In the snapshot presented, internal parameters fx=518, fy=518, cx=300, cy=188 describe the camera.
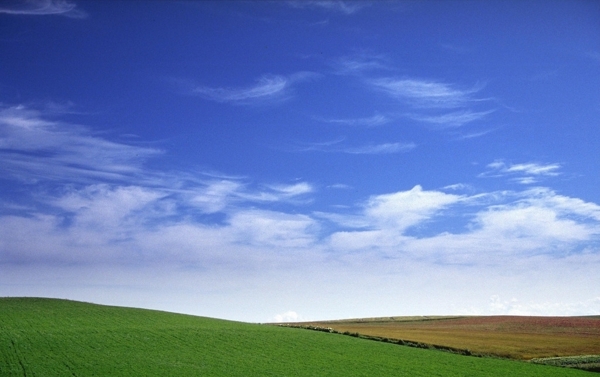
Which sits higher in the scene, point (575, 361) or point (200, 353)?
point (575, 361)

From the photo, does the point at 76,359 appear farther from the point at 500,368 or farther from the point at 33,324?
the point at 500,368

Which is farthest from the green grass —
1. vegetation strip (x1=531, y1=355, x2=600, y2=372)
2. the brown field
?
the brown field

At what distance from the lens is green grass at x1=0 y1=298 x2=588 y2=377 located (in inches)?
1352

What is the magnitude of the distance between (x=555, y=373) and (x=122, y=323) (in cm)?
4106

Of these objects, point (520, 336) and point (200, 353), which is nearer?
point (200, 353)

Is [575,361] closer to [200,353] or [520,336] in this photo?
[520,336]

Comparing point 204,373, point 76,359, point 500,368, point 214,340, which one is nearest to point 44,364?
point 76,359

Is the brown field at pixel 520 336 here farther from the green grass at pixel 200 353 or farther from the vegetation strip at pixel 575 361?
the green grass at pixel 200 353

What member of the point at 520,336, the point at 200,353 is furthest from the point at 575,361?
the point at 200,353

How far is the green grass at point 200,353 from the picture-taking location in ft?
113

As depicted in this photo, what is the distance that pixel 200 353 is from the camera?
40.4 m

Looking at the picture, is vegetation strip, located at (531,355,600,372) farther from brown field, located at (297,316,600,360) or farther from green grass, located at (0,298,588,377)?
green grass, located at (0,298,588,377)

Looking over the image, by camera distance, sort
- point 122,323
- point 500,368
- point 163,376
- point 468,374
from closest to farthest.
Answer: point 163,376 < point 468,374 < point 500,368 < point 122,323

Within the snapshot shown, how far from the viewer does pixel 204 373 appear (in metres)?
33.4
